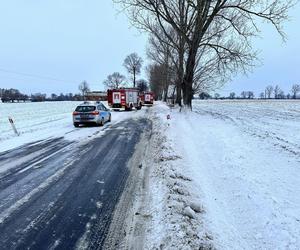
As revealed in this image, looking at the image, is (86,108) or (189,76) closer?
(86,108)

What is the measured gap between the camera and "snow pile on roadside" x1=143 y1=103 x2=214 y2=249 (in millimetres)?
4582

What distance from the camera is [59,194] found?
23.2ft

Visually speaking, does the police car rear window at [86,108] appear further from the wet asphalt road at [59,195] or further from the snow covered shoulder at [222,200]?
the snow covered shoulder at [222,200]

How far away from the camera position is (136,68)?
114m

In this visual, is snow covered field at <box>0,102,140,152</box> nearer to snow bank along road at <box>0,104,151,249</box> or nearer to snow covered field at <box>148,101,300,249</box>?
snow bank along road at <box>0,104,151,249</box>

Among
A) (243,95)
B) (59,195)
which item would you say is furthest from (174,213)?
(243,95)

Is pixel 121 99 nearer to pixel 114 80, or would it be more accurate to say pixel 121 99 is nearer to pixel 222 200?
pixel 222 200

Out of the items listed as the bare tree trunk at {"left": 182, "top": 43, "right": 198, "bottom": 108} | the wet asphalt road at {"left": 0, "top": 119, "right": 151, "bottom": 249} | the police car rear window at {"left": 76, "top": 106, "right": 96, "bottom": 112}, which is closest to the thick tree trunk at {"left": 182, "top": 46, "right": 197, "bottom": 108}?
the bare tree trunk at {"left": 182, "top": 43, "right": 198, "bottom": 108}

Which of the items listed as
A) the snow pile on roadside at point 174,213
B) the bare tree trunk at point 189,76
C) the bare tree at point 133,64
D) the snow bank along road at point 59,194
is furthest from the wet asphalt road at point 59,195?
the bare tree at point 133,64

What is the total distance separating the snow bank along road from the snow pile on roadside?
77 centimetres

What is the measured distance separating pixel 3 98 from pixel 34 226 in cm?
11844

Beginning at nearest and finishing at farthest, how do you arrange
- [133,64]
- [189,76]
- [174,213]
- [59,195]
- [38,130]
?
[174,213] < [59,195] < [38,130] < [189,76] < [133,64]

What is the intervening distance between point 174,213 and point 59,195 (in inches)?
108

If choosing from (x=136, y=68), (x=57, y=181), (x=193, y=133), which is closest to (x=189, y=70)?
(x=193, y=133)
